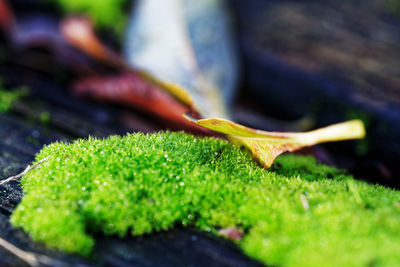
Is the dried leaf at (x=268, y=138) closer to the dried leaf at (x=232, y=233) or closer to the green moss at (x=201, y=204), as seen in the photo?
the green moss at (x=201, y=204)

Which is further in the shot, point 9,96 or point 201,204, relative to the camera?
point 9,96

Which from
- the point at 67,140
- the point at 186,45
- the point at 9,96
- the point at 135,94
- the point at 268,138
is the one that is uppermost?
the point at 186,45

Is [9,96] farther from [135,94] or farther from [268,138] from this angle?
[268,138]

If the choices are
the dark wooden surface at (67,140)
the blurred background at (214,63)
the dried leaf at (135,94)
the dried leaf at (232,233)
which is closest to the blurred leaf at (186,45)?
the blurred background at (214,63)

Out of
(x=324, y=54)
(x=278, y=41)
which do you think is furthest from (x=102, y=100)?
(x=324, y=54)

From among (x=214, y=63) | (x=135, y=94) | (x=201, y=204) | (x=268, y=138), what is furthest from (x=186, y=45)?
(x=201, y=204)

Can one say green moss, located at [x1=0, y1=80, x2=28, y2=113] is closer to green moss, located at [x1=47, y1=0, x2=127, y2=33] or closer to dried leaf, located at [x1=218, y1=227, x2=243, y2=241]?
green moss, located at [x1=47, y1=0, x2=127, y2=33]

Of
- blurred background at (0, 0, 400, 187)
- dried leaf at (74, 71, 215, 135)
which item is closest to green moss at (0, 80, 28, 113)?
blurred background at (0, 0, 400, 187)
